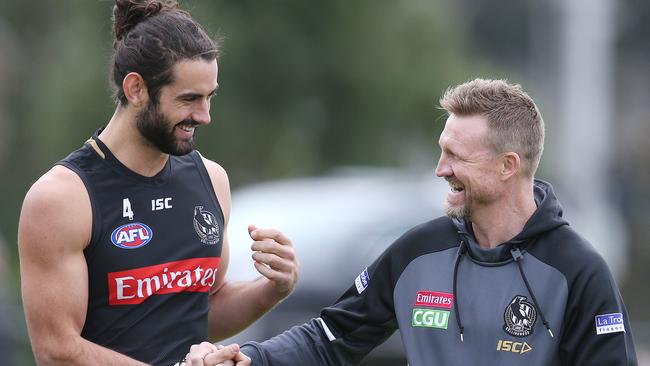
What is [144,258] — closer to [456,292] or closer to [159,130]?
[159,130]

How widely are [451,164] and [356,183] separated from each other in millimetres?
8451

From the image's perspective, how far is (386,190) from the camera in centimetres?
1280

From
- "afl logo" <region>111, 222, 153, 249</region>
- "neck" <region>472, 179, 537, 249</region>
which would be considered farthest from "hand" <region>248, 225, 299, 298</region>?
"neck" <region>472, 179, 537, 249</region>

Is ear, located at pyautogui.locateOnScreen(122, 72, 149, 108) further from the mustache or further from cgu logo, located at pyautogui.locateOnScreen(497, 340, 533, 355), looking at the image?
cgu logo, located at pyautogui.locateOnScreen(497, 340, 533, 355)

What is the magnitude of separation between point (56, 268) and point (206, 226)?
711mm

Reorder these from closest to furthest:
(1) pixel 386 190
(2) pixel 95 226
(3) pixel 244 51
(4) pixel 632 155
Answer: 1. (2) pixel 95 226
2. (1) pixel 386 190
3. (3) pixel 244 51
4. (4) pixel 632 155

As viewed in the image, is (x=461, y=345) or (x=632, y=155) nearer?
(x=461, y=345)

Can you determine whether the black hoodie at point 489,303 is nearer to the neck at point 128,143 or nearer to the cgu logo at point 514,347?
the cgu logo at point 514,347

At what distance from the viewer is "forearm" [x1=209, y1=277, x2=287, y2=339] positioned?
5375 mm

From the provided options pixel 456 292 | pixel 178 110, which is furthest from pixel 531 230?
pixel 178 110

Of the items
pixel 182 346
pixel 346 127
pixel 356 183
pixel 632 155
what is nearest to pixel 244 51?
pixel 346 127

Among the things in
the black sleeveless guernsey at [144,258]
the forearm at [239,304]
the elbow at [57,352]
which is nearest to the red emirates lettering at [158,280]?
the black sleeveless guernsey at [144,258]

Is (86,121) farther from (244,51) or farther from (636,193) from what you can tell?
(636,193)

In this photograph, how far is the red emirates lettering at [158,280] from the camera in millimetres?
4793
